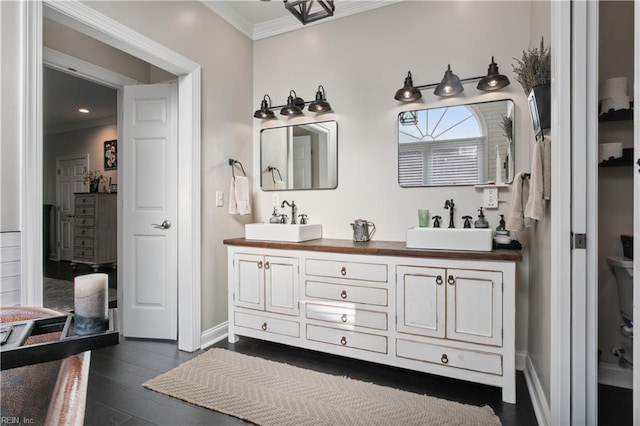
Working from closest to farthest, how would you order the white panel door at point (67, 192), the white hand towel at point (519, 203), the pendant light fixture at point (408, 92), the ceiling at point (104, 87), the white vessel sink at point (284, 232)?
the white hand towel at point (519, 203)
the pendant light fixture at point (408, 92)
the white vessel sink at point (284, 232)
the ceiling at point (104, 87)
the white panel door at point (67, 192)

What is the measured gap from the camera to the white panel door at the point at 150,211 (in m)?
2.88

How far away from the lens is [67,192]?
683 cm

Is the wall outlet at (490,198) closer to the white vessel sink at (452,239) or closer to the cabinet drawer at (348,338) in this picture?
the white vessel sink at (452,239)

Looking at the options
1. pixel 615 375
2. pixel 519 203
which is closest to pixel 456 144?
pixel 519 203

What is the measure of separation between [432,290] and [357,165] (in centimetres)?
123

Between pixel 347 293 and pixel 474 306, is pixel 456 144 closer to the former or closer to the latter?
pixel 474 306

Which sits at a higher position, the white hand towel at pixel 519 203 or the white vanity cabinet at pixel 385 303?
the white hand towel at pixel 519 203

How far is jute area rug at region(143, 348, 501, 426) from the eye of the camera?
70.4 inches

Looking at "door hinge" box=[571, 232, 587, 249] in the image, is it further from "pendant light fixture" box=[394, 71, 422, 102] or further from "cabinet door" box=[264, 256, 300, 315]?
"cabinet door" box=[264, 256, 300, 315]

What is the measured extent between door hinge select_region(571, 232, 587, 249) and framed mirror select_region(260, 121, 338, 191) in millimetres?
1798

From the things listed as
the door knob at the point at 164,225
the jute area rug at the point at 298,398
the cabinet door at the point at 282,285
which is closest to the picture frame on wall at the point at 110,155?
the door knob at the point at 164,225

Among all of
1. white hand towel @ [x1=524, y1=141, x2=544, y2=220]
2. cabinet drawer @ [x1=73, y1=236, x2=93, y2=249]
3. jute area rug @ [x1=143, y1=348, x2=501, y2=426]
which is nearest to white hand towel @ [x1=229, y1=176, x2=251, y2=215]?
jute area rug @ [x1=143, y1=348, x2=501, y2=426]

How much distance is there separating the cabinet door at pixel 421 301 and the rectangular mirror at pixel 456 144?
79 centimetres

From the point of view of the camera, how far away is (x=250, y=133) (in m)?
3.29
